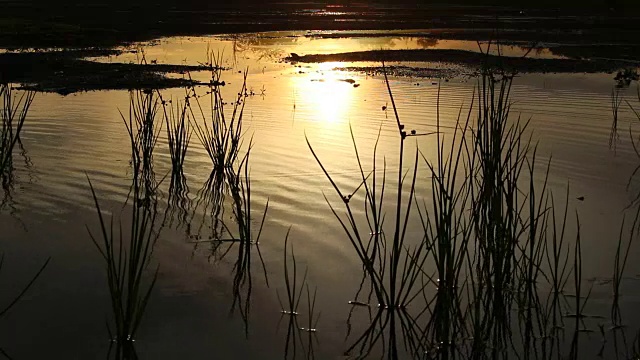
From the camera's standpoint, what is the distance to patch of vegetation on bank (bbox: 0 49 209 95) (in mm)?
11625

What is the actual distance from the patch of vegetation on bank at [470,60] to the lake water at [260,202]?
2.36 meters

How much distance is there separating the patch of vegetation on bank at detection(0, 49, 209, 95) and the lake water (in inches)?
29.7

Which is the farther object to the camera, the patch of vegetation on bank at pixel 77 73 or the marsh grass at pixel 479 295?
the patch of vegetation on bank at pixel 77 73

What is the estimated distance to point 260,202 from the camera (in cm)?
558

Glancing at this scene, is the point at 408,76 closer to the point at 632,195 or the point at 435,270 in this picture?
the point at 632,195

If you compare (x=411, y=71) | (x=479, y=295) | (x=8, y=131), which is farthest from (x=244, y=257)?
(x=411, y=71)

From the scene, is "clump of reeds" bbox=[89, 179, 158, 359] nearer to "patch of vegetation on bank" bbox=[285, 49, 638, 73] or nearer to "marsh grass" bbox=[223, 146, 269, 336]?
"marsh grass" bbox=[223, 146, 269, 336]

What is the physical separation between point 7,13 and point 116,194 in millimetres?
26832

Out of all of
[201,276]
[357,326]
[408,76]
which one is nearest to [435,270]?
[357,326]

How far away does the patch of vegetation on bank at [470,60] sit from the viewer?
14.1 metres

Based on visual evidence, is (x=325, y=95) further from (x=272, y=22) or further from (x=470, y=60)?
(x=272, y=22)

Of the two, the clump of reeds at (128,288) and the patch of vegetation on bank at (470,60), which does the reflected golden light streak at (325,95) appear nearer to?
the patch of vegetation on bank at (470,60)

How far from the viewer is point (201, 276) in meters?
4.24

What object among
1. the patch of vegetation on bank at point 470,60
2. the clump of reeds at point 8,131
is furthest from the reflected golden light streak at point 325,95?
the clump of reeds at point 8,131
